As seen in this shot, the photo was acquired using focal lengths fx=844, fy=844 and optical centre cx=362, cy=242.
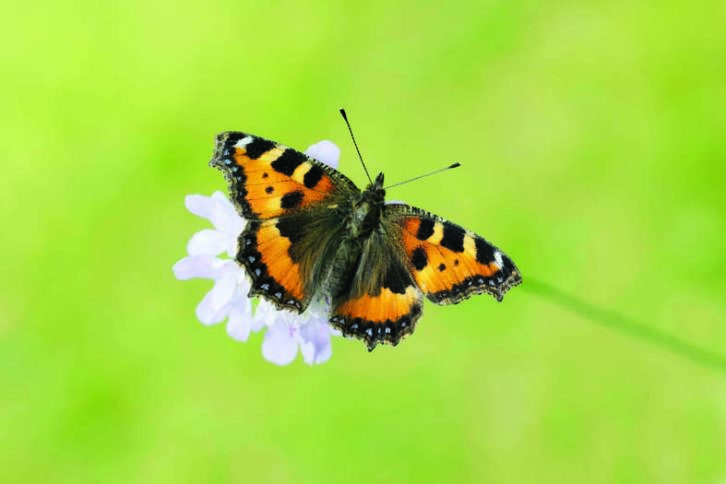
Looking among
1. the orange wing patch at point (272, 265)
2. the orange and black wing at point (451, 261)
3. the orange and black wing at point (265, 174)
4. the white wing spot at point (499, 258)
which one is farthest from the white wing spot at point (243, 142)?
the white wing spot at point (499, 258)

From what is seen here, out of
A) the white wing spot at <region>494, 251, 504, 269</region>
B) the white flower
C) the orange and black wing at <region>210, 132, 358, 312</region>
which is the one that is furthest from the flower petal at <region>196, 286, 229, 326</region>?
the white wing spot at <region>494, 251, 504, 269</region>

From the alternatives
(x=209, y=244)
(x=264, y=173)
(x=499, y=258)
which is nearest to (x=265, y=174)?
(x=264, y=173)

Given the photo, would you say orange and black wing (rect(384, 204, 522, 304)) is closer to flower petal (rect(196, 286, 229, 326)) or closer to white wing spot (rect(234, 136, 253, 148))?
white wing spot (rect(234, 136, 253, 148))

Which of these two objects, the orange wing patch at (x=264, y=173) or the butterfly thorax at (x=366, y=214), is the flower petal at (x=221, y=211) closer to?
the orange wing patch at (x=264, y=173)

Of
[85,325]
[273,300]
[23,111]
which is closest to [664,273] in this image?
[273,300]

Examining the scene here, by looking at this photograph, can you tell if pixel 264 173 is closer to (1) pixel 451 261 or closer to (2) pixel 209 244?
(2) pixel 209 244
